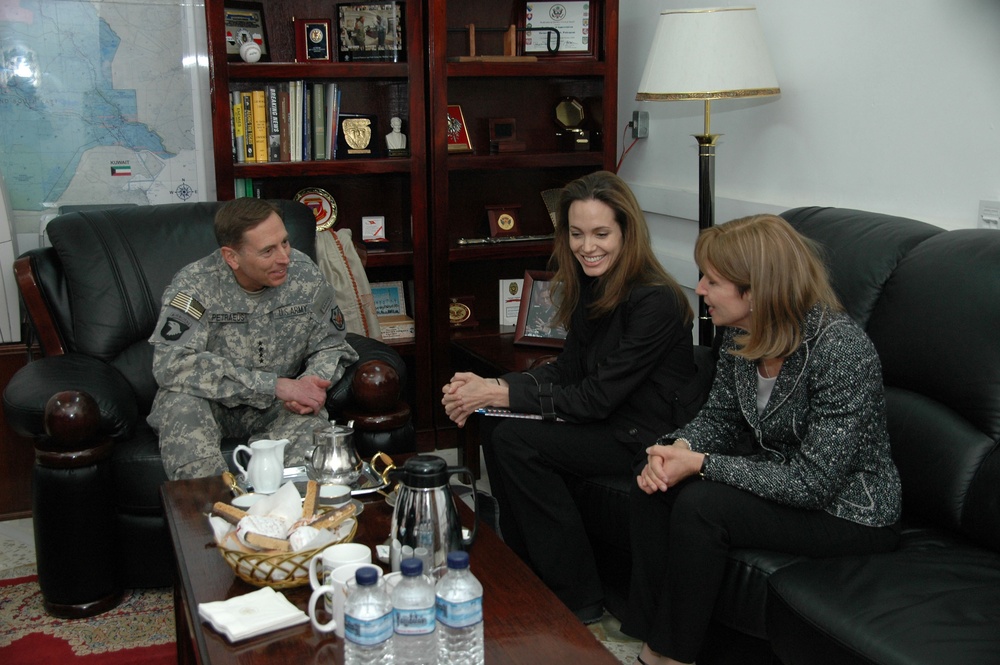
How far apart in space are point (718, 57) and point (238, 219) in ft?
4.66

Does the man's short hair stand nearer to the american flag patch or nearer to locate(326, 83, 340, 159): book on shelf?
the american flag patch

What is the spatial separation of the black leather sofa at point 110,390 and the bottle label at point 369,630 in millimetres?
1055

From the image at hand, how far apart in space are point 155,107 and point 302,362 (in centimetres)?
127

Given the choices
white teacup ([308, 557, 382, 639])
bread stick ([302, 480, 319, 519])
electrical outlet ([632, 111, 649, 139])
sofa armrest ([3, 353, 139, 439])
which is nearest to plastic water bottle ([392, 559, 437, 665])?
white teacup ([308, 557, 382, 639])

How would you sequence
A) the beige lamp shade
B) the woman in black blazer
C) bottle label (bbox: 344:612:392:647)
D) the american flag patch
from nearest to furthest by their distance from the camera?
bottle label (bbox: 344:612:392:647)
the woman in black blazer
the american flag patch
the beige lamp shade

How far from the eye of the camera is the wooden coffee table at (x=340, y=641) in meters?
1.45

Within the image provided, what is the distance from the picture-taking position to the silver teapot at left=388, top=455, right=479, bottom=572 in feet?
5.34

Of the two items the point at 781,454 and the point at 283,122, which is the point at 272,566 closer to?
the point at 781,454

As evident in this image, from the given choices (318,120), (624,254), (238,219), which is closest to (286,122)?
(318,120)

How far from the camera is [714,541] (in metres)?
1.92

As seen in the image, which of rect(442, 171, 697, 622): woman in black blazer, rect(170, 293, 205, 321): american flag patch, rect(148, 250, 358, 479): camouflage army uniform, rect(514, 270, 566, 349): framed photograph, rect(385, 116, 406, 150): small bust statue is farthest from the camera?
rect(385, 116, 406, 150): small bust statue

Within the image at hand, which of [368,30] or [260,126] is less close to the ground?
[368,30]

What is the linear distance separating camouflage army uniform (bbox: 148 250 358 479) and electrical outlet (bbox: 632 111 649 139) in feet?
5.04

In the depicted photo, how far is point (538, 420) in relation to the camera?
249 cm
